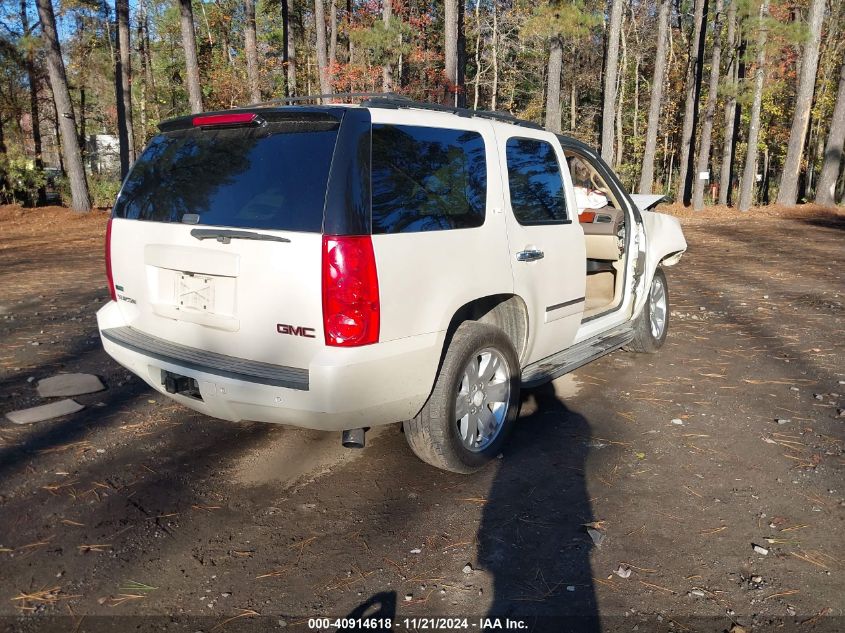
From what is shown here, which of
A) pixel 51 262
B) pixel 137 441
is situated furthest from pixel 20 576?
pixel 51 262

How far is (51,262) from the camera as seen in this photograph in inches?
489

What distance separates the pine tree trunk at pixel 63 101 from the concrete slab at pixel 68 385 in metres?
18.3

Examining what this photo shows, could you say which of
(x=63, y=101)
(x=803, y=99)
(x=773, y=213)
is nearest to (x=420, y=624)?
(x=63, y=101)

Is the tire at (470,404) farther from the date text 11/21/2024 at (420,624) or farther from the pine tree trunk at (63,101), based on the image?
the pine tree trunk at (63,101)

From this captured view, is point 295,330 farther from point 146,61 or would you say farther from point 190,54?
point 146,61

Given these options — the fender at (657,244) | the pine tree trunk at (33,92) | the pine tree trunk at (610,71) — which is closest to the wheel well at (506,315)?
the fender at (657,244)

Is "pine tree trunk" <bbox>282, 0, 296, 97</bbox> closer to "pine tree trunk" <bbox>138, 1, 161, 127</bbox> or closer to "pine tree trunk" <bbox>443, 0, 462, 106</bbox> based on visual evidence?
"pine tree trunk" <bbox>138, 1, 161, 127</bbox>

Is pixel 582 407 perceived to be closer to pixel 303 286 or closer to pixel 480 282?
pixel 480 282

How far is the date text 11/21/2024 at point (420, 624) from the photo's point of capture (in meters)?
2.64

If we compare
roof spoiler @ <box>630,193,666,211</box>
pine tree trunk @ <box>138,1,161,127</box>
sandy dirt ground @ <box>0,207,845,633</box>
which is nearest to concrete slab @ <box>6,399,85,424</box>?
sandy dirt ground @ <box>0,207,845,633</box>

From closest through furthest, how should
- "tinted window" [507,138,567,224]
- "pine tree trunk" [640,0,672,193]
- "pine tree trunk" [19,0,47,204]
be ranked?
"tinted window" [507,138,567,224]
"pine tree trunk" [640,0,672,193]
"pine tree trunk" [19,0,47,204]

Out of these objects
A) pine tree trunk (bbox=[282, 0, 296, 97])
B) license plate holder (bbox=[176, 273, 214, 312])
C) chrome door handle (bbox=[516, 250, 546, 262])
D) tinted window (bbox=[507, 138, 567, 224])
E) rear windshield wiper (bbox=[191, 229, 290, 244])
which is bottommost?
license plate holder (bbox=[176, 273, 214, 312])

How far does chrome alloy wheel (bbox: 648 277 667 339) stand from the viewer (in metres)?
6.42

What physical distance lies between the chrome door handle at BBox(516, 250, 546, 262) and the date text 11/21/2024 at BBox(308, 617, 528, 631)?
2.17 metres
